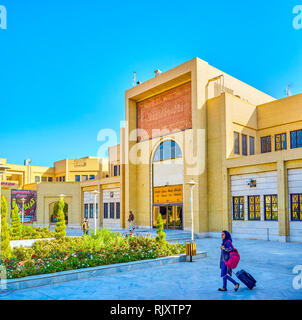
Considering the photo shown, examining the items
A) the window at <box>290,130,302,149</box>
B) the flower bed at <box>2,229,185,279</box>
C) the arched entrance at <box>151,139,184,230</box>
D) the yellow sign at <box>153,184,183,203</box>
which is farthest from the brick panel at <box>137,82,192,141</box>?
the flower bed at <box>2,229,185,279</box>

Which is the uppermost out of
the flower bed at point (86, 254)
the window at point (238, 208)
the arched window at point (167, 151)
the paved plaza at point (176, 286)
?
the arched window at point (167, 151)

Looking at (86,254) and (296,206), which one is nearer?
(86,254)

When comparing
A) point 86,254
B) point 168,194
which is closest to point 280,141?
point 168,194

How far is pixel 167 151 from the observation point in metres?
26.9

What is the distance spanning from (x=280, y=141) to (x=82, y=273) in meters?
19.5

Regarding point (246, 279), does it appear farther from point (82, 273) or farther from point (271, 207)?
point (271, 207)

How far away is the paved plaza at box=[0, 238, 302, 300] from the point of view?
7.93 meters

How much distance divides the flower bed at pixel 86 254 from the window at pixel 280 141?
14.1 metres

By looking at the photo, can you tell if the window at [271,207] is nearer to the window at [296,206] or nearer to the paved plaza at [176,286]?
the window at [296,206]

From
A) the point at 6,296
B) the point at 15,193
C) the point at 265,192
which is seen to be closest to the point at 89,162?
the point at 15,193

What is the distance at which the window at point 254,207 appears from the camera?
21250 mm

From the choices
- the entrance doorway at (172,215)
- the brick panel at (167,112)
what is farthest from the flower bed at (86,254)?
the brick panel at (167,112)

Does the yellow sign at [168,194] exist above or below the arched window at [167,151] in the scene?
below
